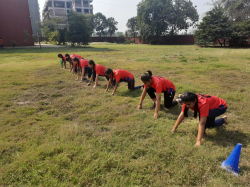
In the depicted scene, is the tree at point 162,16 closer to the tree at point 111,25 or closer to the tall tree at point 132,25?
the tall tree at point 132,25

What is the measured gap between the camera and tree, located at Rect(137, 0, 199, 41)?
123 feet

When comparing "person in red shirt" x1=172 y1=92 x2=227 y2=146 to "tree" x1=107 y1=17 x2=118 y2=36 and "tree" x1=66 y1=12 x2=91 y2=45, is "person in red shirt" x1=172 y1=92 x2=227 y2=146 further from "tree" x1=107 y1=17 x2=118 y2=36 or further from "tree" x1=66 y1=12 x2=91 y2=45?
"tree" x1=107 y1=17 x2=118 y2=36

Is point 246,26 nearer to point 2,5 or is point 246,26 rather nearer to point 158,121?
point 158,121

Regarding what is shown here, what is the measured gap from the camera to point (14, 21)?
74.0 ft

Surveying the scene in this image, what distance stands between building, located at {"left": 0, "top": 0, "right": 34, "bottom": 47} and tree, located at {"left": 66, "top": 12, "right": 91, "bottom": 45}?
17.4 feet

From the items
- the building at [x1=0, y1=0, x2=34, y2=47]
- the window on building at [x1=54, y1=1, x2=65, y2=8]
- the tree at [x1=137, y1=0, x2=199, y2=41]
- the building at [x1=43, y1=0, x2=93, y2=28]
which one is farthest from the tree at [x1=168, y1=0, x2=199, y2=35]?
the window on building at [x1=54, y1=1, x2=65, y2=8]

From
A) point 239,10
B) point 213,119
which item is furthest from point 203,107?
point 239,10

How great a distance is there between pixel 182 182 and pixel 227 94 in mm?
3571

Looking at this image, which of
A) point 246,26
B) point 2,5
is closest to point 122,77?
point 246,26

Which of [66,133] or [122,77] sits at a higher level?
[122,77]

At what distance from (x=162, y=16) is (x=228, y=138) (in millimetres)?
39085

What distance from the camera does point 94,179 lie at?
201 cm

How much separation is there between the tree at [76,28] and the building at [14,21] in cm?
530

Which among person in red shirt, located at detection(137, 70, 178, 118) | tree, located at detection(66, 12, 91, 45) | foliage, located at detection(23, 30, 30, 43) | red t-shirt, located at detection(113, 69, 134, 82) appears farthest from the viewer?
tree, located at detection(66, 12, 91, 45)
